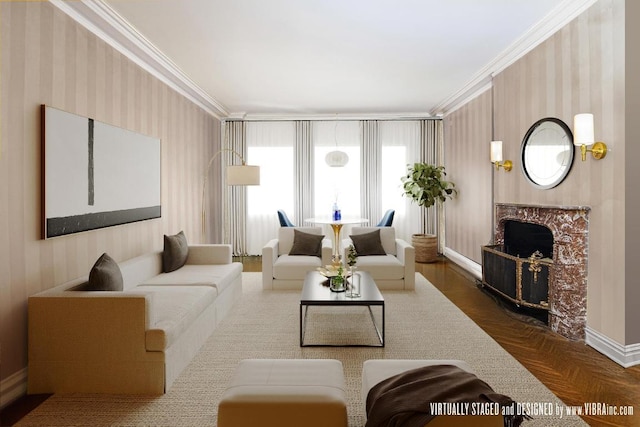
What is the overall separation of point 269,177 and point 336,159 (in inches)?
60.8

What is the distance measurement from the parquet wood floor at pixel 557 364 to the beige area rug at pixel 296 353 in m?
0.12

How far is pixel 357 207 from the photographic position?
26.1ft

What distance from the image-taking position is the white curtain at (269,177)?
7.94 meters

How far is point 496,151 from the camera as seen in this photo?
4773 mm

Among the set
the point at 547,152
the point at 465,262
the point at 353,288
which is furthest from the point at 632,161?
the point at 465,262

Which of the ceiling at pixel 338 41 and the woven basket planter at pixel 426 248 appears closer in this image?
the ceiling at pixel 338 41

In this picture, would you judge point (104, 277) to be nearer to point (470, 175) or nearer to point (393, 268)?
point (393, 268)

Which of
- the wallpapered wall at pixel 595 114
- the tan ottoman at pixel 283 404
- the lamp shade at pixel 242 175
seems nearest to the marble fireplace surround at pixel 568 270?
the wallpapered wall at pixel 595 114

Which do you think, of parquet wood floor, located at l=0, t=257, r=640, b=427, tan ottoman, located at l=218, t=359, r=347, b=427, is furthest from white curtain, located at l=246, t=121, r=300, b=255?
tan ottoman, located at l=218, t=359, r=347, b=427

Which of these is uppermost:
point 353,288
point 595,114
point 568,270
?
point 595,114

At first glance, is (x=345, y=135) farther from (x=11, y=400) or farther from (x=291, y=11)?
(x=11, y=400)

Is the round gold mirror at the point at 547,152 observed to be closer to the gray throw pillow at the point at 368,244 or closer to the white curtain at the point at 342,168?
the gray throw pillow at the point at 368,244

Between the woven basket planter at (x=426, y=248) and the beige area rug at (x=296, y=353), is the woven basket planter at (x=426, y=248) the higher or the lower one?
the higher one

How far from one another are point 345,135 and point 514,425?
681cm
